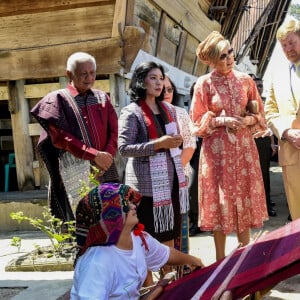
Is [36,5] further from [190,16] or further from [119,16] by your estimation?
[190,16]

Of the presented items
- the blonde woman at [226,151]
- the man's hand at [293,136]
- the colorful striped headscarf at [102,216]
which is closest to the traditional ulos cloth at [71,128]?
the blonde woman at [226,151]

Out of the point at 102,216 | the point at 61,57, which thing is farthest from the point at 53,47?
the point at 102,216

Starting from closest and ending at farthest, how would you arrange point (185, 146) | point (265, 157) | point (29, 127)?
point (185, 146) → point (265, 157) → point (29, 127)

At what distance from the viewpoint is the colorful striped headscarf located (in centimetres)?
189

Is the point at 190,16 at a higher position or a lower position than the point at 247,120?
higher

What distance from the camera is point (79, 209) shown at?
1.96m

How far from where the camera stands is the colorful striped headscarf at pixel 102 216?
74.5 inches

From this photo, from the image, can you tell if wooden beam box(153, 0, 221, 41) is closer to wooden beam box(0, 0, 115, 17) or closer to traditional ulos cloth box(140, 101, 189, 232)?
wooden beam box(0, 0, 115, 17)

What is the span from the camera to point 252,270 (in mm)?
1702

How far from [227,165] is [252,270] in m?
1.62

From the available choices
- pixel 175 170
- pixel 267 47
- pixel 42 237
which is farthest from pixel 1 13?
pixel 267 47

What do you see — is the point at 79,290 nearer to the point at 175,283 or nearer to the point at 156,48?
the point at 175,283

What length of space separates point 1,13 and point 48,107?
289 cm

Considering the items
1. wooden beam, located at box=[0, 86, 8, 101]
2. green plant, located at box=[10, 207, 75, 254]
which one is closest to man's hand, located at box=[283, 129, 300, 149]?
green plant, located at box=[10, 207, 75, 254]
